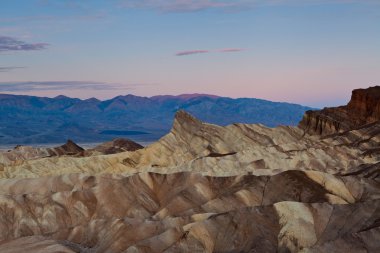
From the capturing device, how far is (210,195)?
71.2 m

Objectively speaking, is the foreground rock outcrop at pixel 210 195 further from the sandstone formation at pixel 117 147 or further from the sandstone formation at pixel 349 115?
the sandstone formation at pixel 117 147

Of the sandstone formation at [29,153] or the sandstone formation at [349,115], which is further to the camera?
the sandstone formation at [29,153]

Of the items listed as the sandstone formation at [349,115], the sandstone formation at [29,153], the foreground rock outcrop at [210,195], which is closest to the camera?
the foreground rock outcrop at [210,195]

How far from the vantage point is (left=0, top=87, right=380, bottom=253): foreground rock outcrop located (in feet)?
178

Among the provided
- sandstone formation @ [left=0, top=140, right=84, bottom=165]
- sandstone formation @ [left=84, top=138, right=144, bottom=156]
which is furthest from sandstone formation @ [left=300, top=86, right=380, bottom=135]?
sandstone formation @ [left=0, top=140, right=84, bottom=165]

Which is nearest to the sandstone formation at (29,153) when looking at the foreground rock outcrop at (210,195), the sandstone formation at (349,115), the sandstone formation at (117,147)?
the sandstone formation at (117,147)

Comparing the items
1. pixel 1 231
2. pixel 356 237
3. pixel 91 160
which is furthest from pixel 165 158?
pixel 356 237

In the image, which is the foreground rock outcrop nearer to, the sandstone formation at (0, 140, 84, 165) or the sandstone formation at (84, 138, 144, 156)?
the sandstone formation at (0, 140, 84, 165)

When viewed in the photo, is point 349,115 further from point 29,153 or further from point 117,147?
point 29,153

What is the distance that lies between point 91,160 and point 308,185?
38659 mm

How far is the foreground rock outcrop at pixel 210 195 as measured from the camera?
54281 mm

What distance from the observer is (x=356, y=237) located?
158 ft

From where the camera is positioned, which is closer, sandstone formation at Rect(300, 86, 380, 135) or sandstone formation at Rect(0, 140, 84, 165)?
sandstone formation at Rect(300, 86, 380, 135)

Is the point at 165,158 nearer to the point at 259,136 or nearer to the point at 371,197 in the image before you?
the point at 259,136
